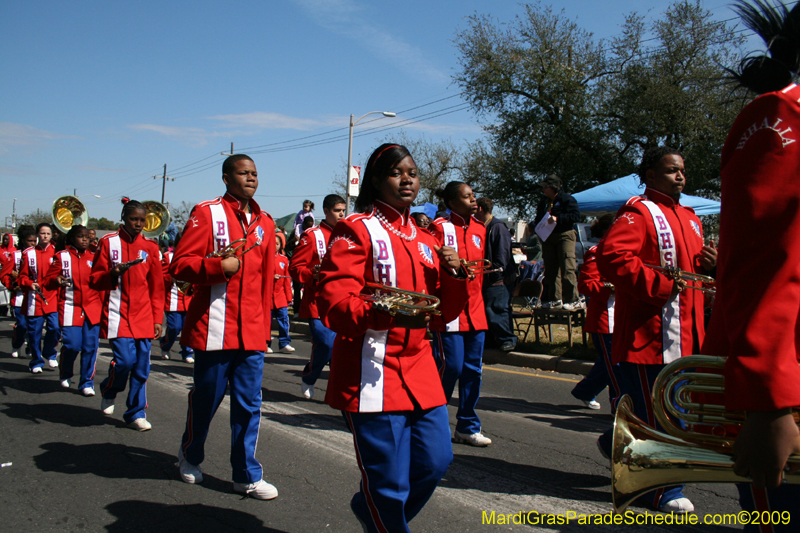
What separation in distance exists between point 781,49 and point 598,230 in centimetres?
507

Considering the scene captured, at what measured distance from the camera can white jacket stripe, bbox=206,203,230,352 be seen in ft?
12.9

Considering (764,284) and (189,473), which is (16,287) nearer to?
(189,473)

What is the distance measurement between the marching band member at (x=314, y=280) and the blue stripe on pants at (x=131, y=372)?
1772mm

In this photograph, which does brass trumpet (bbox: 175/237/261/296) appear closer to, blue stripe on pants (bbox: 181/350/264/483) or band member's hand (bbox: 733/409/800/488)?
blue stripe on pants (bbox: 181/350/264/483)

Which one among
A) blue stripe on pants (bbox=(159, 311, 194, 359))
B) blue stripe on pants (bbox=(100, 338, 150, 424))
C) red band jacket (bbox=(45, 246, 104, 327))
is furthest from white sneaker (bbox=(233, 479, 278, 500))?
blue stripe on pants (bbox=(159, 311, 194, 359))

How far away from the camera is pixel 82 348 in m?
7.57

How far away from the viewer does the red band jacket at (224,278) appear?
390 cm

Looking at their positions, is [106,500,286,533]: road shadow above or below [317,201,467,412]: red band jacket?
below

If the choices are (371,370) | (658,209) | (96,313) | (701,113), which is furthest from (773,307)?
(701,113)

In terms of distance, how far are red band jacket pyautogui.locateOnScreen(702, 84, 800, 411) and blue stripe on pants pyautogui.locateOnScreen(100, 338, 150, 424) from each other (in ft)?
17.7

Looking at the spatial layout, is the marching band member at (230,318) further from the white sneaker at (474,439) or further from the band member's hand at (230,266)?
the white sneaker at (474,439)

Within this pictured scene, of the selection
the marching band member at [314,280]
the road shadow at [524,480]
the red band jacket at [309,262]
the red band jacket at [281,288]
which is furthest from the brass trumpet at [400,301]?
the red band jacket at [281,288]

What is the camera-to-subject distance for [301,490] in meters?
4.13

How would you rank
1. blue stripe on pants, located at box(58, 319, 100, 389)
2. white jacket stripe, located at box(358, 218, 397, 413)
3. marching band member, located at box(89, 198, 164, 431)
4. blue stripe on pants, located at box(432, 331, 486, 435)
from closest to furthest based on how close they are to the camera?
white jacket stripe, located at box(358, 218, 397, 413) < blue stripe on pants, located at box(432, 331, 486, 435) < marching band member, located at box(89, 198, 164, 431) < blue stripe on pants, located at box(58, 319, 100, 389)
